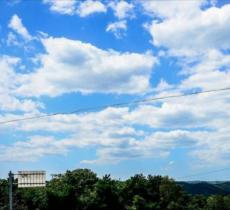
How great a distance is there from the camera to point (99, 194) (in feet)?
290

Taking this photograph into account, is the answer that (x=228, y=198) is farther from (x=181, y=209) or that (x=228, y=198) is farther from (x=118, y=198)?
(x=118, y=198)

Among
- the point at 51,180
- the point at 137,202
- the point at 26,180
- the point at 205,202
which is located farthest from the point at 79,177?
the point at 26,180

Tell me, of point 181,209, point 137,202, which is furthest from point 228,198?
point 137,202

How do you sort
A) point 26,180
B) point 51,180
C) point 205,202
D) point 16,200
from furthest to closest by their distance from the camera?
point 205,202
point 51,180
point 16,200
point 26,180

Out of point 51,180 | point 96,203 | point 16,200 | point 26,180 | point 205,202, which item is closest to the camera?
point 26,180

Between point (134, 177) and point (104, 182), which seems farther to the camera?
point (134, 177)

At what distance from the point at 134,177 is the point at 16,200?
26.7 meters

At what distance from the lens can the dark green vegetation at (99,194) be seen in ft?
265

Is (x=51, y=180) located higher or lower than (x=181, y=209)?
higher

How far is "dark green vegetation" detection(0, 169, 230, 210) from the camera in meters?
80.8

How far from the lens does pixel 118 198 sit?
91.5 meters

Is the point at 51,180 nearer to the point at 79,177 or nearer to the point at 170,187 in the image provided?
the point at 79,177

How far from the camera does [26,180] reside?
43.2 meters

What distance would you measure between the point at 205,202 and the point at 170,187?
27.6 meters
